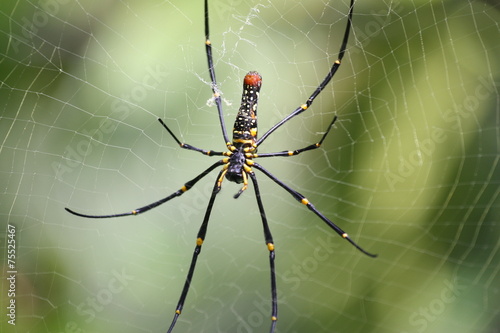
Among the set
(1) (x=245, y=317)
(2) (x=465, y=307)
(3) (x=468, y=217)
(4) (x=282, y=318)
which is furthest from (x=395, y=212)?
(1) (x=245, y=317)

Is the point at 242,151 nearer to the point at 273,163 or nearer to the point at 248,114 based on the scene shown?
the point at 248,114

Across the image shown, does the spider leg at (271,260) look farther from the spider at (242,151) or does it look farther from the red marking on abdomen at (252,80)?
the red marking on abdomen at (252,80)

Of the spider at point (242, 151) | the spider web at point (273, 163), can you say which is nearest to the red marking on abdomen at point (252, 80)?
the spider at point (242, 151)

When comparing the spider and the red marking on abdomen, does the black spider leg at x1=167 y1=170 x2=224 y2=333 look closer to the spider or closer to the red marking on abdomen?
the spider

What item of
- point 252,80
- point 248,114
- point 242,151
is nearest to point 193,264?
point 242,151

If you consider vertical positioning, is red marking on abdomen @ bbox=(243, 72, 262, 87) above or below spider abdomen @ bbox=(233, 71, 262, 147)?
above

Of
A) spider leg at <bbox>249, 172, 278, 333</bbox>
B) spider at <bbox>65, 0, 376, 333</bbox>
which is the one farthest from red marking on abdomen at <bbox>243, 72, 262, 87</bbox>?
spider leg at <bbox>249, 172, 278, 333</bbox>
